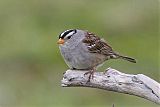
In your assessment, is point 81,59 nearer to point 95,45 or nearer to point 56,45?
point 95,45

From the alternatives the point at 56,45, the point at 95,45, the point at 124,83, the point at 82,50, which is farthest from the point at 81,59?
the point at 56,45

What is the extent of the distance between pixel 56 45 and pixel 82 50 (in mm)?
5212

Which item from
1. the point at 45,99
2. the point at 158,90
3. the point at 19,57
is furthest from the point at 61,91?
the point at 158,90

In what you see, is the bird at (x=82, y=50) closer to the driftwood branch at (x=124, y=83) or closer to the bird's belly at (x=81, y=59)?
the bird's belly at (x=81, y=59)

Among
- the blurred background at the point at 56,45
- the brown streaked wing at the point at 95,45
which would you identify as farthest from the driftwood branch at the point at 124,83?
the blurred background at the point at 56,45

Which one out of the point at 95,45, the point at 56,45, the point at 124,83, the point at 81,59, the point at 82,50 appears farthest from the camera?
the point at 56,45

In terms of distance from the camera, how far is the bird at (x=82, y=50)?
7578 millimetres

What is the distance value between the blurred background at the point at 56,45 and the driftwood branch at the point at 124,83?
304cm

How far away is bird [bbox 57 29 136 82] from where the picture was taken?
7.58m

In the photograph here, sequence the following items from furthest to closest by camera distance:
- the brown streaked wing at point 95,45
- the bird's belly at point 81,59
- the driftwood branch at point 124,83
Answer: the brown streaked wing at point 95,45, the bird's belly at point 81,59, the driftwood branch at point 124,83

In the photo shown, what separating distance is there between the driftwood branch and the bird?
428 mm

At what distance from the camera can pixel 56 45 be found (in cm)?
1291

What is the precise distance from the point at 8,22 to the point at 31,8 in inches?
43.3

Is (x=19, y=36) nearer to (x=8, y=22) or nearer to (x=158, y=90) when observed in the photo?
(x=8, y=22)
